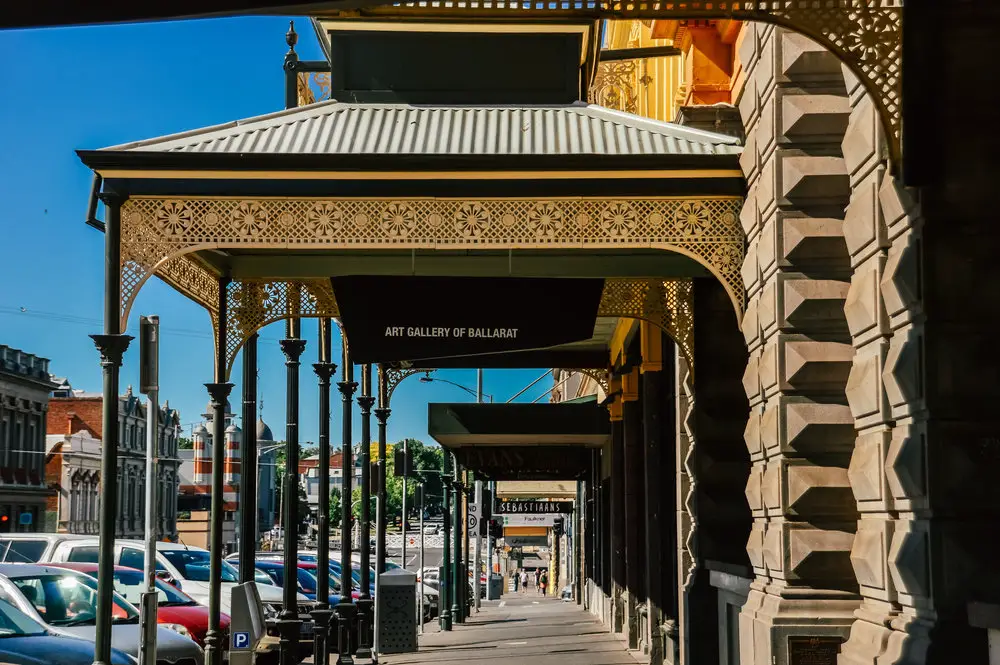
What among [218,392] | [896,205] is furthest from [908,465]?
[218,392]

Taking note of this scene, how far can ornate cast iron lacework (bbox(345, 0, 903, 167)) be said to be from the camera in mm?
7480

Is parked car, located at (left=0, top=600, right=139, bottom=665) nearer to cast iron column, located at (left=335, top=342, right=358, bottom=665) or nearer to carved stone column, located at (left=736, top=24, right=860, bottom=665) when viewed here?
carved stone column, located at (left=736, top=24, right=860, bottom=665)

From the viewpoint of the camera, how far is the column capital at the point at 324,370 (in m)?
20.3

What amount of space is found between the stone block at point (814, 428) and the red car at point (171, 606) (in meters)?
9.74

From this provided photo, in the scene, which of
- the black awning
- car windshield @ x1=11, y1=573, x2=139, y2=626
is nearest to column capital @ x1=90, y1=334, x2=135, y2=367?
car windshield @ x1=11, y1=573, x2=139, y2=626

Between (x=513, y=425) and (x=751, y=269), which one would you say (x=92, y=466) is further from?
(x=751, y=269)

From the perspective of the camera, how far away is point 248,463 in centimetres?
1803

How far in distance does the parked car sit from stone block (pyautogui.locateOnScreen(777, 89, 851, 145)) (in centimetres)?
763

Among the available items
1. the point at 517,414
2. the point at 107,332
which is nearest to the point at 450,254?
the point at 107,332

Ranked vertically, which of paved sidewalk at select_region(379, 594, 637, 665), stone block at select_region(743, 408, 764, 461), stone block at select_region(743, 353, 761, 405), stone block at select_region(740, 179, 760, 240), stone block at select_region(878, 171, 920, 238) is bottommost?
paved sidewalk at select_region(379, 594, 637, 665)

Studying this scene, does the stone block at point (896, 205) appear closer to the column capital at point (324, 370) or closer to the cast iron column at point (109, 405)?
the cast iron column at point (109, 405)

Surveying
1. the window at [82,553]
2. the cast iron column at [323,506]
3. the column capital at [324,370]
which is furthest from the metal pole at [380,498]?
the window at [82,553]

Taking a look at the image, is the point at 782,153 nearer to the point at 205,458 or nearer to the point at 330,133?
the point at 330,133

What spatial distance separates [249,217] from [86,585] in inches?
234
